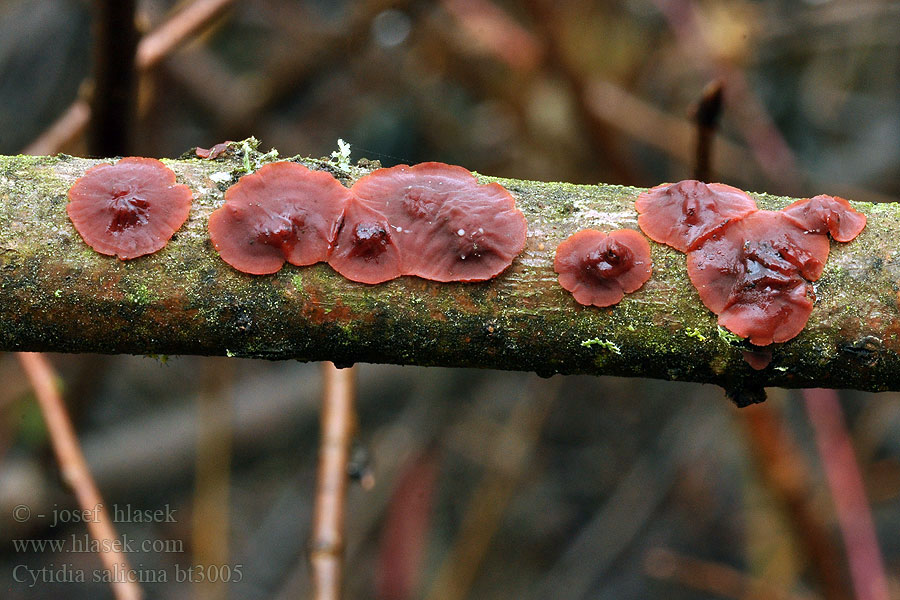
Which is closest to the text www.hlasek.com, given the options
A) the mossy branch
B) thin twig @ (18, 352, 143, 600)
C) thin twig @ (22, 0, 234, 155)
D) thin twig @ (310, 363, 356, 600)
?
thin twig @ (18, 352, 143, 600)

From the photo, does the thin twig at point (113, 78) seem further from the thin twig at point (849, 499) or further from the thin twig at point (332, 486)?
the thin twig at point (849, 499)

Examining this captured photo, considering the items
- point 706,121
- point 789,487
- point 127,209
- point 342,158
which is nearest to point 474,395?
point 789,487

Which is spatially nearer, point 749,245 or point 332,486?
point 749,245

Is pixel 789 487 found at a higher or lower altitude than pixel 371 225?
higher

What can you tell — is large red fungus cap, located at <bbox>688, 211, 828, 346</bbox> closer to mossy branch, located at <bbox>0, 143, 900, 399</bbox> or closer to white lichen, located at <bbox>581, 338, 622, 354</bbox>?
mossy branch, located at <bbox>0, 143, 900, 399</bbox>

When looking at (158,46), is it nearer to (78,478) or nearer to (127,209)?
(78,478)

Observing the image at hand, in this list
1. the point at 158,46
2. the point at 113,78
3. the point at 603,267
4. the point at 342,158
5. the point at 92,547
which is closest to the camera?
the point at 603,267

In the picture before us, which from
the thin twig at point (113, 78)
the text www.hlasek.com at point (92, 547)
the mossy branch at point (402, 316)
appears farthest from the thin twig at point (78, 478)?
the text www.hlasek.com at point (92, 547)
